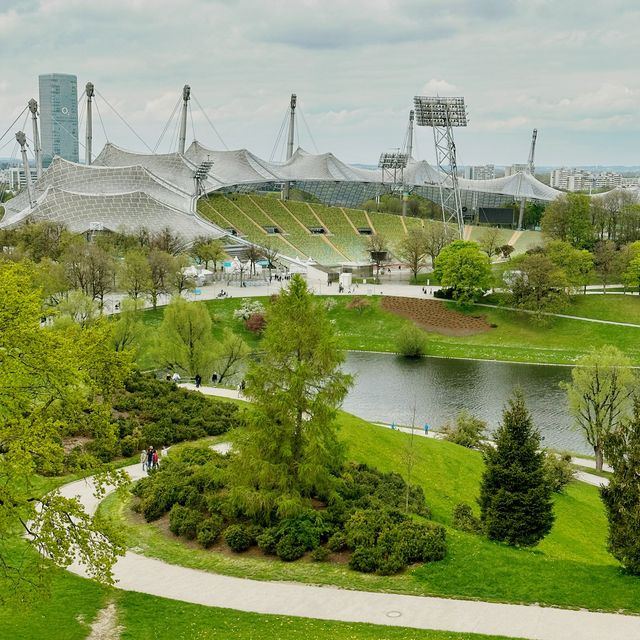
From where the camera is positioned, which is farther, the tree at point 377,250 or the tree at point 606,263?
the tree at point 377,250

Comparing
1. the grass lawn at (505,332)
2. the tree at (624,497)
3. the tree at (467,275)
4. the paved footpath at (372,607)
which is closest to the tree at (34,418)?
the paved footpath at (372,607)

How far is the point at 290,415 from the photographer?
20.9 m

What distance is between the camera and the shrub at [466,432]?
35.8 m

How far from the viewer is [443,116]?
84.1 metres

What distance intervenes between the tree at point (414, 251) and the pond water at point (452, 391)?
22.4 meters

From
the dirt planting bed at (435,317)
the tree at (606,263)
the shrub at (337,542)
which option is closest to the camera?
the shrub at (337,542)

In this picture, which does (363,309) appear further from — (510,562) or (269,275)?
(510,562)

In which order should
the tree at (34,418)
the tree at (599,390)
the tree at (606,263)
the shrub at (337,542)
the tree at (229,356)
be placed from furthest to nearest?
1. the tree at (606,263)
2. the tree at (229,356)
3. the tree at (599,390)
4. the shrub at (337,542)
5. the tree at (34,418)

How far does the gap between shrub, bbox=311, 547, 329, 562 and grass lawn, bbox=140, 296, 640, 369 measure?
120ft

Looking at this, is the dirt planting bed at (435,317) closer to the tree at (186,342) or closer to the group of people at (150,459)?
the tree at (186,342)

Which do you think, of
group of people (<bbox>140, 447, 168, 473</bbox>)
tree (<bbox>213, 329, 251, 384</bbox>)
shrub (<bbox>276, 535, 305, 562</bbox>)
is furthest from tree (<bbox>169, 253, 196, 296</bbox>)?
shrub (<bbox>276, 535, 305, 562</bbox>)

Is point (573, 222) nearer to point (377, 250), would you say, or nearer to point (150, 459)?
point (377, 250)

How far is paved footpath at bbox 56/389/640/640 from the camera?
16031mm

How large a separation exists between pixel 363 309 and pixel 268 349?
46.1 metres
